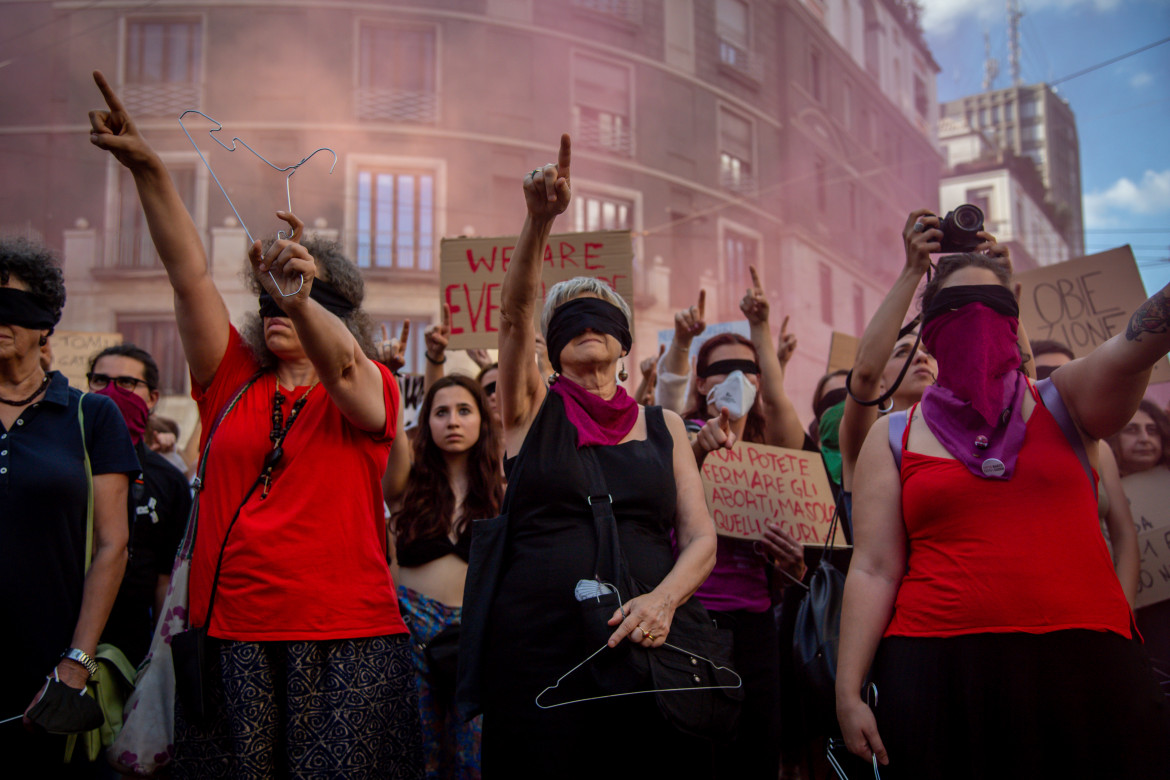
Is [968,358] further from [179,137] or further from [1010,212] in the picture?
[1010,212]

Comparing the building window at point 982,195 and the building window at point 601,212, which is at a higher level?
the building window at point 982,195

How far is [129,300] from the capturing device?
1297 centimetres

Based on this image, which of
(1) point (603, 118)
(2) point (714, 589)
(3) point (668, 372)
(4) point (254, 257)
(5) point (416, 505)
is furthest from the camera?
(1) point (603, 118)

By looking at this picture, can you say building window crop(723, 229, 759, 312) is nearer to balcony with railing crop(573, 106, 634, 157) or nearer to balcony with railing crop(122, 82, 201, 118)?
balcony with railing crop(573, 106, 634, 157)

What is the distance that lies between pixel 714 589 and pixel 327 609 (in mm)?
1525

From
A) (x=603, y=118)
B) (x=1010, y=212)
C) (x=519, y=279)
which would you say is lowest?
(x=519, y=279)

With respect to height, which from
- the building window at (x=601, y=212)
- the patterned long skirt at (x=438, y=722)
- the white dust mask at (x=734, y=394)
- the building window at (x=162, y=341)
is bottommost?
the patterned long skirt at (x=438, y=722)

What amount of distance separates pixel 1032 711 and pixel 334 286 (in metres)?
2.12

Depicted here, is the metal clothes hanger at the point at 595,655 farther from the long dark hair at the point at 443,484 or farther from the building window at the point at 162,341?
the building window at the point at 162,341

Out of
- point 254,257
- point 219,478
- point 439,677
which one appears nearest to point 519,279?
point 254,257

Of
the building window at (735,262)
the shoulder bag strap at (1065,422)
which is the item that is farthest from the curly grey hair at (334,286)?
the building window at (735,262)

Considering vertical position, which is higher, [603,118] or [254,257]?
[603,118]

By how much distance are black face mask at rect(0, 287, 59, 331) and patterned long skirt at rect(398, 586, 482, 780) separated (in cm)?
165

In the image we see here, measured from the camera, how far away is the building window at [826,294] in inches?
672
